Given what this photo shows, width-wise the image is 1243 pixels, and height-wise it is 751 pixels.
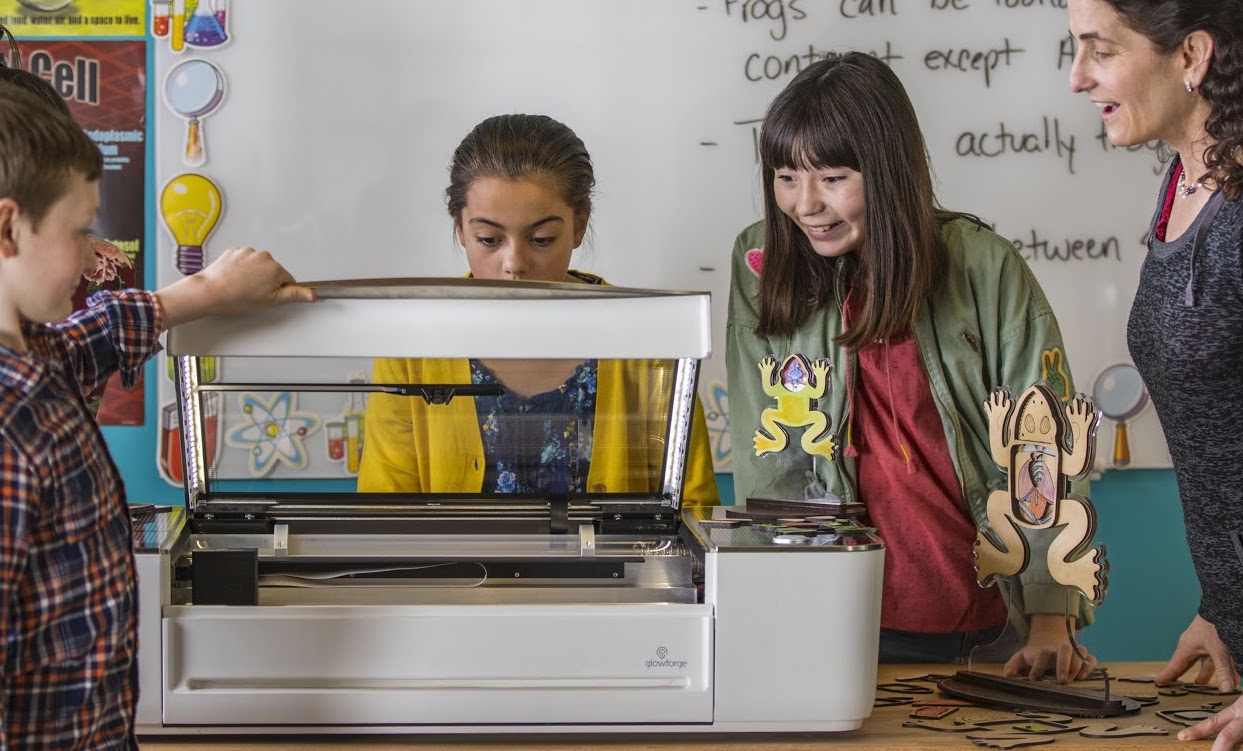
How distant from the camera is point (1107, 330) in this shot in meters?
2.46

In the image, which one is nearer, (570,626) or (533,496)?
(570,626)

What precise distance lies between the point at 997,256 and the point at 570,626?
748 millimetres

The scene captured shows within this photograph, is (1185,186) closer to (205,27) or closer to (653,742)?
(653,742)

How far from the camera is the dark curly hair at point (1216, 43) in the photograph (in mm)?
1219

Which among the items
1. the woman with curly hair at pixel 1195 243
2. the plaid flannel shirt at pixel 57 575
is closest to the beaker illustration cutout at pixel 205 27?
the plaid flannel shirt at pixel 57 575

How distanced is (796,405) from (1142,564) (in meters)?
1.38

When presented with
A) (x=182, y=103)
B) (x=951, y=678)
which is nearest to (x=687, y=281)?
(x=182, y=103)

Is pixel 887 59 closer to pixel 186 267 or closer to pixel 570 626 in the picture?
pixel 186 267

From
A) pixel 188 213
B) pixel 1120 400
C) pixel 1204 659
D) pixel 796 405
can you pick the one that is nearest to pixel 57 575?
pixel 796 405

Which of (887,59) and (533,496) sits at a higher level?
(887,59)

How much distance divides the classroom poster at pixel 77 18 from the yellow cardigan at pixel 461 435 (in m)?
1.32

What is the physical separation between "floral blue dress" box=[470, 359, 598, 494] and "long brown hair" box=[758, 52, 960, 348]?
411 millimetres

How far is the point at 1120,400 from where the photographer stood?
246 centimetres

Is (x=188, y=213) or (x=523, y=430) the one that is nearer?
(x=523, y=430)
